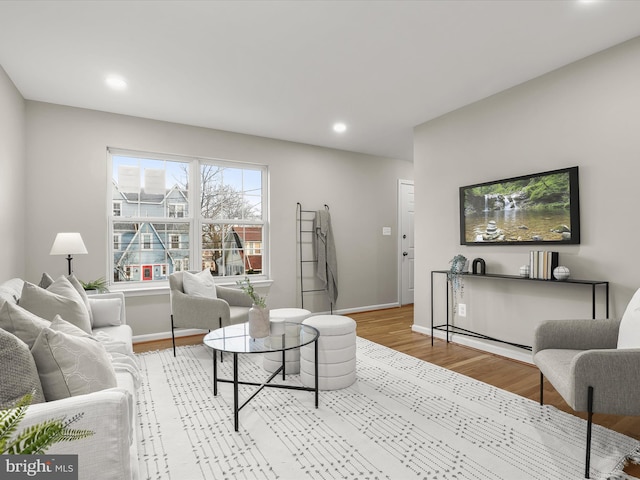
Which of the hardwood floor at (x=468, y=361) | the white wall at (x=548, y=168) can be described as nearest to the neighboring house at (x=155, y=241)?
the hardwood floor at (x=468, y=361)

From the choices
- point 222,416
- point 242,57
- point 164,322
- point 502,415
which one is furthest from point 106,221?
point 502,415

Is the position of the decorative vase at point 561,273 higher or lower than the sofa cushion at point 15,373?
higher

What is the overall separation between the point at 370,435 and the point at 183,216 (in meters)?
3.41

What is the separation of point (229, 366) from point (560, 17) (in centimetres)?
360

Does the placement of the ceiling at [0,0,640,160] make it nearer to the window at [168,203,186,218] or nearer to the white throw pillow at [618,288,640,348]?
the window at [168,203,186,218]

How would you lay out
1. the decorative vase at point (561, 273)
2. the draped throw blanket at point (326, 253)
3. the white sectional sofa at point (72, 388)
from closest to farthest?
the white sectional sofa at point (72, 388) → the decorative vase at point (561, 273) → the draped throw blanket at point (326, 253)

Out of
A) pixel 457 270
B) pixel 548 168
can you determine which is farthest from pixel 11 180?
pixel 548 168

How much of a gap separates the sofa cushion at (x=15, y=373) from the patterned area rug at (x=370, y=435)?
0.90 meters

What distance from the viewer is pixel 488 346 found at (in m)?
3.72

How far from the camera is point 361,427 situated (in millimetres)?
2203

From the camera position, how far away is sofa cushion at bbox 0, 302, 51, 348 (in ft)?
4.61

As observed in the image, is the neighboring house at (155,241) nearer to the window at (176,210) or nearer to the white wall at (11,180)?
the window at (176,210)

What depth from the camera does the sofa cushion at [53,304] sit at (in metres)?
2.13

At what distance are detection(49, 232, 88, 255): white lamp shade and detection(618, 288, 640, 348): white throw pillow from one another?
4.08 m
